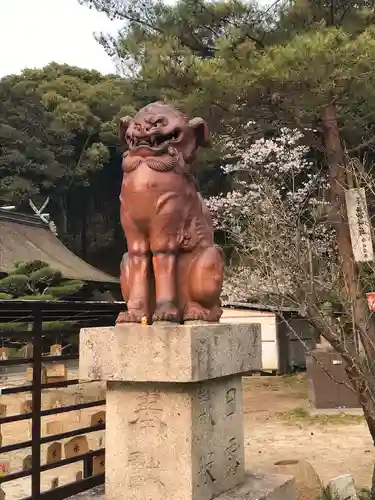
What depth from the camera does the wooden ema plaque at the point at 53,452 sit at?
4594mm

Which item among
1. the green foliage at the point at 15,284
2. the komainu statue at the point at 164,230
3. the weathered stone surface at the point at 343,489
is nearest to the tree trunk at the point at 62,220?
the green foliage at the point at 15,284

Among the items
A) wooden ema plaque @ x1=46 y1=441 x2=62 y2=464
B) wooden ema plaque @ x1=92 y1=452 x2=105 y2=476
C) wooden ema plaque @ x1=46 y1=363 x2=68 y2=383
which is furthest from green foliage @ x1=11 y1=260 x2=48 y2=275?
wooden ema plaque @ x1=92 y1=452 x2=105 y2=476

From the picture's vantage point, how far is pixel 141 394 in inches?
106

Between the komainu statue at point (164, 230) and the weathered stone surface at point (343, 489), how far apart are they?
2.65 m

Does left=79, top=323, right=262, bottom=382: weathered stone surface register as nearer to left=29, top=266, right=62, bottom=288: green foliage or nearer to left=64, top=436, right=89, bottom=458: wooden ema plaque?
left=64, top=436, right=89, bottom=458: wooden ema plaque

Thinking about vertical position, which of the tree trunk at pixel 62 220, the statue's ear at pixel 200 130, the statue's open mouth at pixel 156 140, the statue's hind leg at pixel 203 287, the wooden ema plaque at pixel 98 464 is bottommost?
the wooden ema plaque at pixel 98 464

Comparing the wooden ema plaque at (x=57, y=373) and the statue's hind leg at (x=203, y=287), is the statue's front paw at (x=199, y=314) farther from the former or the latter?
the wooden ema plaque at (x=57, y=373)

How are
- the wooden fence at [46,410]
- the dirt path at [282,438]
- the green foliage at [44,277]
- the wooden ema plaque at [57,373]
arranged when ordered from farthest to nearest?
the green foliage at [44,277] → the dirt path at [282,438] → the wooden ema plaque at [57,373] → the wooden fence at [46,410]

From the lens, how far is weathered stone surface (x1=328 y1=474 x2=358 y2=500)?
4.65 m

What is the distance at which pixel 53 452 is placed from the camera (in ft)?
15.3

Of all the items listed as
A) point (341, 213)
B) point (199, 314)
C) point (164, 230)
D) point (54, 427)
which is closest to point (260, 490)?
point (199, 314)

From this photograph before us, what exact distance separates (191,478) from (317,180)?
1087cm

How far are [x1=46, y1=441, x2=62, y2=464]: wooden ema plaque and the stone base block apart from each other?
2.14 m

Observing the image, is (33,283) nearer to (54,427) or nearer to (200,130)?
(54,427)
